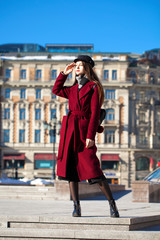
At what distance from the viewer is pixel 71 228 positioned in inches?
257

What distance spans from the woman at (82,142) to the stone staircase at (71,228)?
0.36 meters

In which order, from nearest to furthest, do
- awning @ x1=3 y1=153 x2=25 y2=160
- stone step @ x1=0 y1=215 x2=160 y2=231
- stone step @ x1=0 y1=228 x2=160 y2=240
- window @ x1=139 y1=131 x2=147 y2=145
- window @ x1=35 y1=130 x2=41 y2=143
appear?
stone step @ x1=0 y1=228 x2=160 y2=240, stone step @ x1=0 y1=215 x2=160 y2=231, awning @ x1=3 y1=153 x2=25 y2=160, window @ x1=35 y1=130 x2=41 y2=143, window @ x1=139 y1=131 x2=147 y2=145

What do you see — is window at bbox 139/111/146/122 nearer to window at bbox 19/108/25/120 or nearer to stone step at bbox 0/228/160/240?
window at bbox 19/108/25/120

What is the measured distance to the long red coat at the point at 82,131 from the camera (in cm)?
686

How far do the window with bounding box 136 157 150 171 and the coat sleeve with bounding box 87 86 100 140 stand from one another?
4885 centimetres

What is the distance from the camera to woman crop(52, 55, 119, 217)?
6863 mm

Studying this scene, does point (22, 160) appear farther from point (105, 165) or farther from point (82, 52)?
point (82, 52)

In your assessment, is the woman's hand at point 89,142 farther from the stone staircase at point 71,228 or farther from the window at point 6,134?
the window at point 6,134

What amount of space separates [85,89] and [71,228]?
1826mm

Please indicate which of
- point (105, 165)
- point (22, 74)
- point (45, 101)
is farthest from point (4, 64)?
point (105, 165)

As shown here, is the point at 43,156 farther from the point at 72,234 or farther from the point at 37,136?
the point at 72,234

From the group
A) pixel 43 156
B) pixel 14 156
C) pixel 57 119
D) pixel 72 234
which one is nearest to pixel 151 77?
pixel 57 119

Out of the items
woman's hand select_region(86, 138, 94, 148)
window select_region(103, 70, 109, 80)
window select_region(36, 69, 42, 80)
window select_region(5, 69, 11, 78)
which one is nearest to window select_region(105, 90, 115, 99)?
window select_region(103, 70, 109, 80)

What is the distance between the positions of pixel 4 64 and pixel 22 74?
211 centimetres
